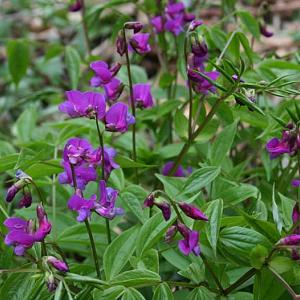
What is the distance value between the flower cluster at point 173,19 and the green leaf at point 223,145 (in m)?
0.56

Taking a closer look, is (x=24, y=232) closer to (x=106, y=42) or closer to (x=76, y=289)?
(x=76, y=289)

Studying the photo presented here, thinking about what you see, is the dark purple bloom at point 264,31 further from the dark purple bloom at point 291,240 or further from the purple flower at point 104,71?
the dark purple bloom at point 291,240

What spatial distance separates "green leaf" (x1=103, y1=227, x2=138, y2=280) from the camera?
1.47 metres

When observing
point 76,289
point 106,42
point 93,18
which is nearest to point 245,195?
point 76,289

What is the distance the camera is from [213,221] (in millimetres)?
1385

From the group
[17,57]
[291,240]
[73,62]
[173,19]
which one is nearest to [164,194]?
[291,240]

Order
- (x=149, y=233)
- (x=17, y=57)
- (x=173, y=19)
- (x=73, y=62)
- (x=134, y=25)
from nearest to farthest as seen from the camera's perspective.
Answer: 1. (x=149, y=233)
2. (x=134, y=25)
3. (x=173, y=19)
4. (x=73, y=62)
5. (x=17, y=57)

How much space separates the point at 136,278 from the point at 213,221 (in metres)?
0.21

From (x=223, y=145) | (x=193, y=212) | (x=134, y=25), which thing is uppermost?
(x=134, y=25)

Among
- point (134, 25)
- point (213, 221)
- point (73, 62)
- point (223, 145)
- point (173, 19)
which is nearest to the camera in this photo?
point (213, 221)

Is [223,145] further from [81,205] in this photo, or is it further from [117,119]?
[81,205]

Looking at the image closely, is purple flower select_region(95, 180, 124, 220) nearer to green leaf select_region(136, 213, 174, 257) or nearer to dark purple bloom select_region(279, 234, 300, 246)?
green leaf select_region(136, 213, 174, 257)

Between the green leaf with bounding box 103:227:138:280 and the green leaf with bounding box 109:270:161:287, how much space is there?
108 millimetres

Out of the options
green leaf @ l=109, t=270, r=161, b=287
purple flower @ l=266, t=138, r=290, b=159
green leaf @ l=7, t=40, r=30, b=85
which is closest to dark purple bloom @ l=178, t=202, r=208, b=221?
green leaf @ l=109, t=270, r=161, b=287
